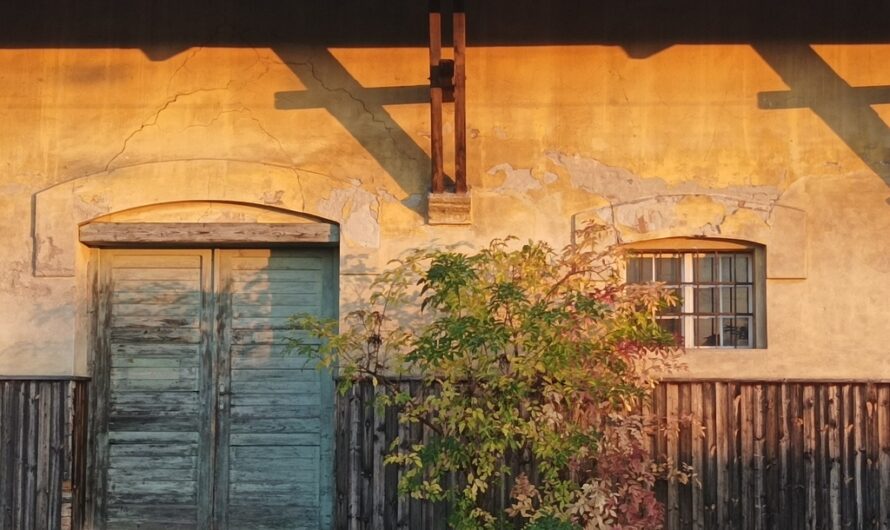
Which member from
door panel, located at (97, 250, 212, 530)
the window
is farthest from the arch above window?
door panel, located at (97, 250, 212, 530)

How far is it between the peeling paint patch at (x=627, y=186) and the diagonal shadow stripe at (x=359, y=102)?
1.12 metres

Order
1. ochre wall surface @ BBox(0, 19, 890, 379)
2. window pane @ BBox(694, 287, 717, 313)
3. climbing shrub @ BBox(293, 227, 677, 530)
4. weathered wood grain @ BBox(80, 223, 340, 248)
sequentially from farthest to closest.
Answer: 1. window pane @ BBox(694, 287, 717, 313)
2. weathered wood grain @ BBox(80, 223, 340, 248)
3. ochre wall surface @ BBox(0, 19, 890, 379)
4. climbing shrub @ BBox(293, 227, 677, 530)

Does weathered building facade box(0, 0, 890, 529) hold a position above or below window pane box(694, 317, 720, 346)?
above

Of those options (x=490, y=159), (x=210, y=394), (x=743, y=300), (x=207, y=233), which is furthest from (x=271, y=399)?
(x=743, y=300)

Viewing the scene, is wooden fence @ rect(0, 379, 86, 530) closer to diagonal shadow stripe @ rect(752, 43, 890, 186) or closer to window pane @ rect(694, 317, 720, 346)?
window pane @ rect(694, 317, 720, 346)

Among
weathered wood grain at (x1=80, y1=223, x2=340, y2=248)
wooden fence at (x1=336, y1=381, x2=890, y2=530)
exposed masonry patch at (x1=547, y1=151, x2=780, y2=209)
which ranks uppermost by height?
exposed masonry patch at (x1=547, y1=151, x2=780, y2=209)

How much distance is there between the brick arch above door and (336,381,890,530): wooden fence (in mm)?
1517

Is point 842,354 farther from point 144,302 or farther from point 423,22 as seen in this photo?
point 144,302

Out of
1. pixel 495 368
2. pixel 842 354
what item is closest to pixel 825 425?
pixel 842 354

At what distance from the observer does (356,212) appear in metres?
9.94

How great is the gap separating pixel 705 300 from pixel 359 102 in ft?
10.2

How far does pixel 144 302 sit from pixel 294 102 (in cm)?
199

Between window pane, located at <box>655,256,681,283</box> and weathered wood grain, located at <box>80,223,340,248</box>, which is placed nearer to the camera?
weathered wood grain, located at <box>80,223,340,248</box>

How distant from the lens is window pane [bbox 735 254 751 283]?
1009 centimetres
